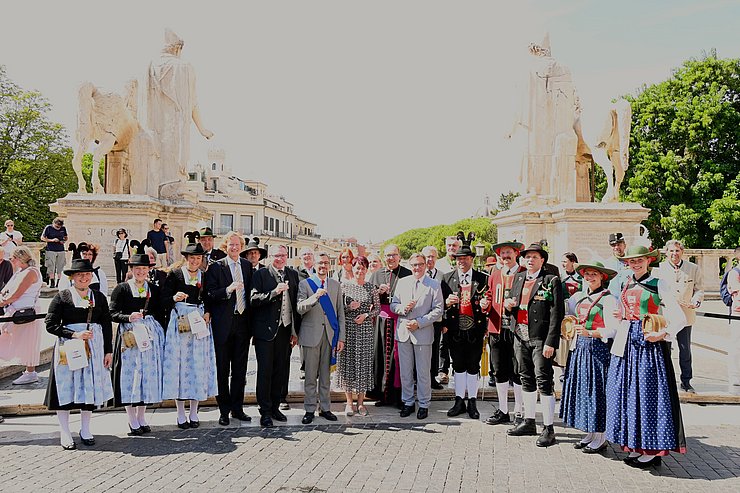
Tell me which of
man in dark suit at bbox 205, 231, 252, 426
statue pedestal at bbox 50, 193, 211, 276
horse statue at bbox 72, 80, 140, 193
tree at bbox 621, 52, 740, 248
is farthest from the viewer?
tree at bbox 621, 52, 740, 248

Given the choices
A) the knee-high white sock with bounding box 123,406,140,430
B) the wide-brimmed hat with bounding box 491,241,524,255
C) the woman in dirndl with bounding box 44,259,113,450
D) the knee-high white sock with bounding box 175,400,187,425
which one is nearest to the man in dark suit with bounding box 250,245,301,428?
the knee-high white sock with bounding box 175,400,187,425

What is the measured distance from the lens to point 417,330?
7.40 metres

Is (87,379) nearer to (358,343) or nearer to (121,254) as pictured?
(358,343)

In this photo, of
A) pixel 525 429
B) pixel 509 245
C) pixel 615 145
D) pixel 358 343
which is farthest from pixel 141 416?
pixel 615 145

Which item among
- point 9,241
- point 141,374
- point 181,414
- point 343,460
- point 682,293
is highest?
point 9,241

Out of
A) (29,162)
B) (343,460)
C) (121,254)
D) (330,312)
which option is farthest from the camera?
(29,162)

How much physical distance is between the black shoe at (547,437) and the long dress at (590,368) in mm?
218

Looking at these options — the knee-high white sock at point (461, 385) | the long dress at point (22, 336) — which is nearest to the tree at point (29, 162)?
the long dress at point (22, 336)

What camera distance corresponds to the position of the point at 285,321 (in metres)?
7.13

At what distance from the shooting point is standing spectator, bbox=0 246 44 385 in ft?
27.4

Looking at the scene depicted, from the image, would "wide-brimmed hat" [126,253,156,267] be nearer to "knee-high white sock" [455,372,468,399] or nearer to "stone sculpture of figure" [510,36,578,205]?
"knee-high white sock" [455,372,468,399]

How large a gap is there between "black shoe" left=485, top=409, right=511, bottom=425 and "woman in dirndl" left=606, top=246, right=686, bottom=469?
1.55 metres

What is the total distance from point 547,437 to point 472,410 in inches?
47.9

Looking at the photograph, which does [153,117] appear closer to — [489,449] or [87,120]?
[87,120]
